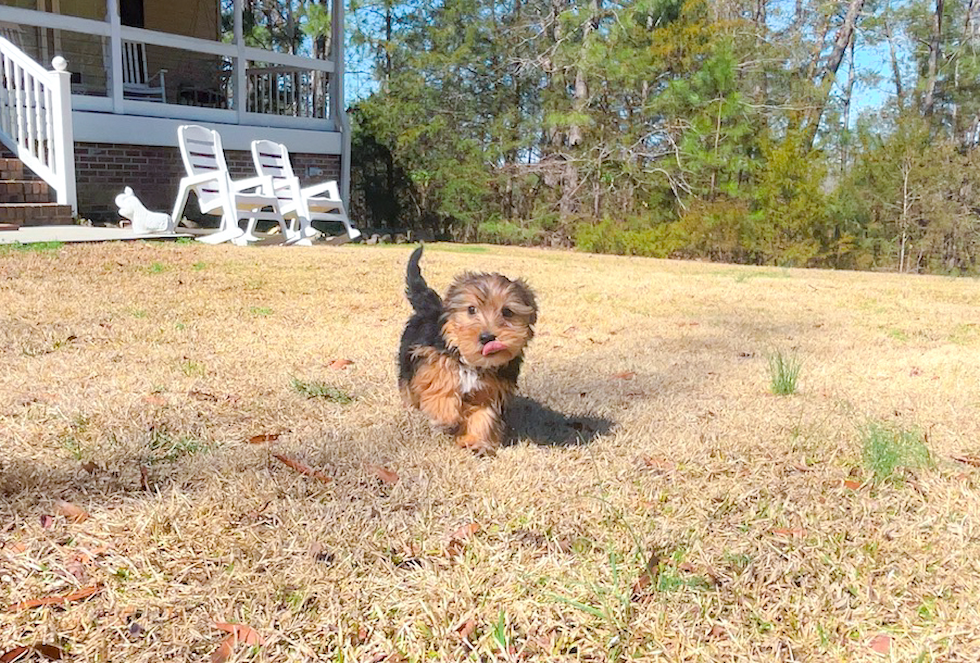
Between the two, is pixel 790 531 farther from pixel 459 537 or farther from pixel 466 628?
pixel 466 628

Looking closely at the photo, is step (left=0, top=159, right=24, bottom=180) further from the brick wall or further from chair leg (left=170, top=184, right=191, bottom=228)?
chair leg (left=170, top=184, right=191, bottom=228)

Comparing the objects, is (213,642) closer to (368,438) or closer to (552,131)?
(368,438)

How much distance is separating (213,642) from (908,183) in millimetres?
17402

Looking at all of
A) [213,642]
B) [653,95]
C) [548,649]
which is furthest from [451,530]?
[653,95]

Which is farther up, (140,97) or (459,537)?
(140,97)

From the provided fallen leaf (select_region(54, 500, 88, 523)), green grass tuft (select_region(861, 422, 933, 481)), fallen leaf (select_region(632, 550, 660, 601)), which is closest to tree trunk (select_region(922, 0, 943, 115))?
green grass tuft (select_region(861, 422, 933, 481))

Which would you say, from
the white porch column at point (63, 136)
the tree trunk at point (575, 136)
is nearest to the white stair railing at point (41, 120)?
the white porch column at point (63, 136)

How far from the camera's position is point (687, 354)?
5090 millimetres

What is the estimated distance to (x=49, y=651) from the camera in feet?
5.72

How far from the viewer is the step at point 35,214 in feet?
30.3

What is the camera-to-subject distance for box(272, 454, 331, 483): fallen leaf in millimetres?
2696

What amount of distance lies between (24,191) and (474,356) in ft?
29.5

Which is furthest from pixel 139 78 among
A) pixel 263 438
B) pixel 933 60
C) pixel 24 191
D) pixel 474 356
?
pixel 933 60

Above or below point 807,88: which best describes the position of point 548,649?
below
